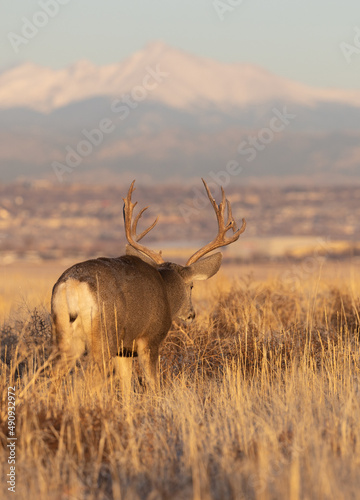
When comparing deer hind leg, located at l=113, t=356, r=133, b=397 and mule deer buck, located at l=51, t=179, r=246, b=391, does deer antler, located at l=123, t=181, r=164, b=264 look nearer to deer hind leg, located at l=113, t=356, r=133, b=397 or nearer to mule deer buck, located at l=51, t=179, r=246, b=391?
mule deer buck, located at l=51, t=179, r=246, b=391

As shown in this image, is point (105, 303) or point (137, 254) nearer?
point (105, 303)

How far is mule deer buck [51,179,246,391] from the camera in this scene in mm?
6672

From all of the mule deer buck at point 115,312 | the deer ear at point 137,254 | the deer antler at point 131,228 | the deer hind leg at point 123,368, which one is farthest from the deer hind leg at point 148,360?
the deer antler at point 131,228

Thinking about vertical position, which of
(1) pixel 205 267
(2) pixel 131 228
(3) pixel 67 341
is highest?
(2) pixel 131 228

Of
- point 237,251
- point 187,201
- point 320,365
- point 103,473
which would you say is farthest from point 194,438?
point 187,201

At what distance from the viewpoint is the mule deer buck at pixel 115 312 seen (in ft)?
21.9

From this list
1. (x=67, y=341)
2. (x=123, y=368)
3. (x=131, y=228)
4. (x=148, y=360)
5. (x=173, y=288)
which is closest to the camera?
(x=67, y=341)

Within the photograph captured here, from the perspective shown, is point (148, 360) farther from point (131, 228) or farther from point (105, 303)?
point (131, 228)

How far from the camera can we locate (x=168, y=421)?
5863 millimetres

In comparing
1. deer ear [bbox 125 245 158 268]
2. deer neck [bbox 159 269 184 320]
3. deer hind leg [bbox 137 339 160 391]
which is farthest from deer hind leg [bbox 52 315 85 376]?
deer ear [bbox 125 245 158 268]

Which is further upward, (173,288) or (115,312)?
(173,288)

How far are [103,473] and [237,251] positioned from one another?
5821 centimetres

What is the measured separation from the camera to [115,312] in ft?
22.2

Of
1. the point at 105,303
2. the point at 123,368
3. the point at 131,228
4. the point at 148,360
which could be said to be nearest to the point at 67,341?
the point at 105,303
